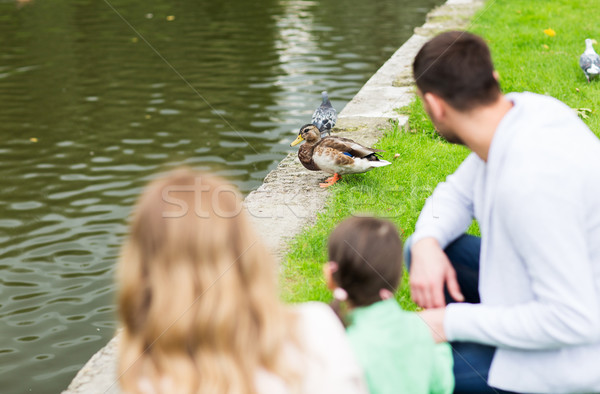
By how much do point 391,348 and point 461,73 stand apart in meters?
0.82


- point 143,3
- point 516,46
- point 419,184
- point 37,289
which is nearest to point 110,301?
point 37,289

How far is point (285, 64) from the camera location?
380 inches

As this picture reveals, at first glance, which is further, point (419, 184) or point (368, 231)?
point (419, 184)

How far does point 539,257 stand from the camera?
1821 mm

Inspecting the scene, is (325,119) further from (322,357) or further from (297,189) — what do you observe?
(322,357)

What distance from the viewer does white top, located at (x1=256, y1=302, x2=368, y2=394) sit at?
1.59 meters

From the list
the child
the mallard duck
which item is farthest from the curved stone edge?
the child

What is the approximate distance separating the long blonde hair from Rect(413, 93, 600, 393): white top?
73cm

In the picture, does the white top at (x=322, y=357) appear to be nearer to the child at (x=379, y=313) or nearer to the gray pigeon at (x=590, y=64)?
the child at (x=379, y=313)

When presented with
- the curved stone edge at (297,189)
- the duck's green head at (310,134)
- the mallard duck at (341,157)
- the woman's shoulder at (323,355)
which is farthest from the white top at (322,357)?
the duck's green head at (310,134)

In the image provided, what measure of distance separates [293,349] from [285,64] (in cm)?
834

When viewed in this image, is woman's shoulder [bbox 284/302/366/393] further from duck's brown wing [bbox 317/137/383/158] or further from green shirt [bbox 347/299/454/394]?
duck's brown wing [bbox 317/137/383/158]

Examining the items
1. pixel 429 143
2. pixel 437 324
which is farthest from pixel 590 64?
pixel 437 324

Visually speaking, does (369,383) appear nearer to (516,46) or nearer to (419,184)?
(419,184)
